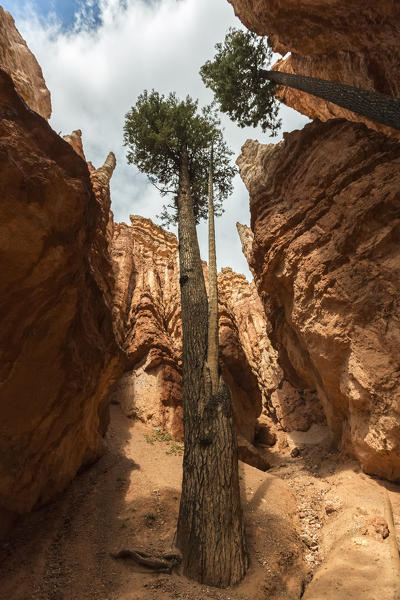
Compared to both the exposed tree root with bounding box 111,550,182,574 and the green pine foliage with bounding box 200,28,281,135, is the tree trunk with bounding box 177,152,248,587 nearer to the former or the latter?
the exposed tree root with bounding box 111,550,182,574

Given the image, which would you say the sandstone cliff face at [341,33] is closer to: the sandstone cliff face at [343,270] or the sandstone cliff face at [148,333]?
the sandstone cliff face at [343,270]

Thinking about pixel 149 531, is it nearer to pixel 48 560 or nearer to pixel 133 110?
pixel 48 560

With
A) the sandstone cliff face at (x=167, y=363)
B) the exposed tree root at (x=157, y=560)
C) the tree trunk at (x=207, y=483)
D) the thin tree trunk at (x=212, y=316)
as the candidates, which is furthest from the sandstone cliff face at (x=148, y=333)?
the exposed tree root at (x=157, y=560)

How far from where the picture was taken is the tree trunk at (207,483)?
390 centimetres

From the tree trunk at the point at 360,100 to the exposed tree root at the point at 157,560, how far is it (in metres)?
8.38

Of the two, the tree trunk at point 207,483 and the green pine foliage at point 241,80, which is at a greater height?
the green pine foliage at point 241,80

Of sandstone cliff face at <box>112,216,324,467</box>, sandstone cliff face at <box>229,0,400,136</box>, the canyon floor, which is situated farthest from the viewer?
sandstone cliff face at <box>112,216,324,467</box>

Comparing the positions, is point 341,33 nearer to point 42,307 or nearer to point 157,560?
point 42,307

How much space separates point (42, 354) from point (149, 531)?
3.54 meters

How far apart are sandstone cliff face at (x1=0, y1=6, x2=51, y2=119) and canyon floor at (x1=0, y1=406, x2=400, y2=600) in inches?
419

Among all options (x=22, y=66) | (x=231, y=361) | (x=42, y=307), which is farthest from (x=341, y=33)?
(x=42, y=307)

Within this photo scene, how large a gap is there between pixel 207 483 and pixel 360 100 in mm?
8501

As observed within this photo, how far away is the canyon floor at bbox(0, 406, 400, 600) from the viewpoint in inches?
150

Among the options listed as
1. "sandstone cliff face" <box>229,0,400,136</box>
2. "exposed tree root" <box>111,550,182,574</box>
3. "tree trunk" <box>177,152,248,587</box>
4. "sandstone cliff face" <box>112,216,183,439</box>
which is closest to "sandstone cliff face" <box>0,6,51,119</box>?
"sandstone cliff face" <box>112,216,183,439</box>
